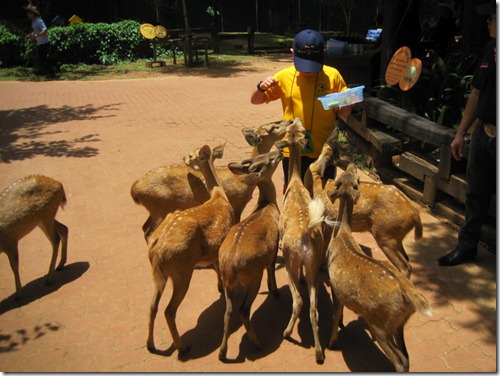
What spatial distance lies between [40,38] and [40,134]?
28.0 feet

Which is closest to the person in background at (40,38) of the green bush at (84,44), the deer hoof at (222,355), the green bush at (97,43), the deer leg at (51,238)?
the green bush at (84,44)

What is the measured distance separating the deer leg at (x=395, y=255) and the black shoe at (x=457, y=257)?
82 cm

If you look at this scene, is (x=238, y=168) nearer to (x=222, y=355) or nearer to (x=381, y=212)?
(x=381, y=212)

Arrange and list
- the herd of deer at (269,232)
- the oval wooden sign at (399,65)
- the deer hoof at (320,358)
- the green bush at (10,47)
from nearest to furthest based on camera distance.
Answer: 1. the herd of deer at (269,232)
2. the deer hoof at (320,358)
3. the oval wooden sign at (399,65)
4. the green bush at (10,47)

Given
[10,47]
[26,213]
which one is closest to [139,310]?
[26,213]

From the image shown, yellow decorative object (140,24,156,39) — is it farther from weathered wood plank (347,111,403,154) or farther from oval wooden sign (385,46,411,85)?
oval wooden sign (385,46,411,85)

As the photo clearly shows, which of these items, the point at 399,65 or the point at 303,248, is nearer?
the point at 303,248

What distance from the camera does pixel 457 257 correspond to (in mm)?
5254

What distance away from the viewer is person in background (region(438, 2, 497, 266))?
4602 millimetres

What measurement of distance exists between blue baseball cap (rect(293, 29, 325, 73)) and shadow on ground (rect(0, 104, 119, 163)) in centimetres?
620

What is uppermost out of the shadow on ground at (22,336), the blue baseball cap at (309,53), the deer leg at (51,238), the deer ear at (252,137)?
the blue baseball cap at (309,53)

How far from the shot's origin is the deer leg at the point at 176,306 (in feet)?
13.5

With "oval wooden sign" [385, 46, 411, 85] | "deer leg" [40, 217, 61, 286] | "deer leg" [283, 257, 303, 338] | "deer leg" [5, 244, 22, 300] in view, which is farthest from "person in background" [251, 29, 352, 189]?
"deer leg" [5, 244, 22, 300]

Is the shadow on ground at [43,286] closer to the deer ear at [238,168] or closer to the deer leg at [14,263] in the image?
the deer leg at [14,263]
